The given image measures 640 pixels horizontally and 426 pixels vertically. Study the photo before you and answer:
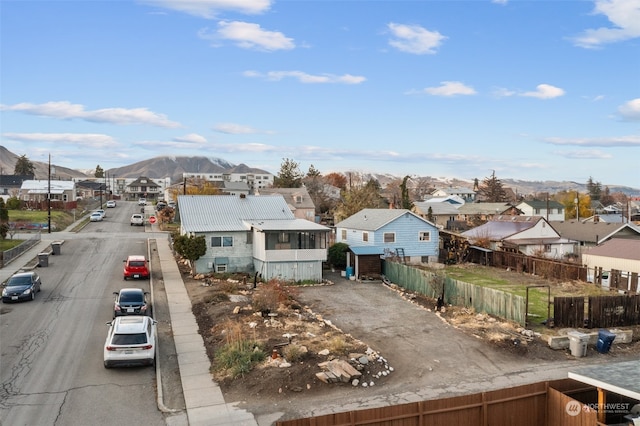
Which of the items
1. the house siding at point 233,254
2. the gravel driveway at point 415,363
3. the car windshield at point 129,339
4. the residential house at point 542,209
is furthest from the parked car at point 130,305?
the residential house at point 542,209

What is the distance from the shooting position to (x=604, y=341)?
2122 centimetres

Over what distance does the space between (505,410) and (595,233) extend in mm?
45947

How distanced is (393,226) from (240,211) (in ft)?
43.5

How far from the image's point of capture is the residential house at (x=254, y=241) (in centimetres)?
3638

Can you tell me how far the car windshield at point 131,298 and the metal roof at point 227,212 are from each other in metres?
12.4

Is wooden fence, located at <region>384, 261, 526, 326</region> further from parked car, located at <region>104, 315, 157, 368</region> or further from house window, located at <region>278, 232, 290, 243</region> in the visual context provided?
parked car, located at <region>104, 315, 157, 368</region>

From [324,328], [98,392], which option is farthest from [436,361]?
[98,392]

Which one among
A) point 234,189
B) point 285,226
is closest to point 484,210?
point 234,189

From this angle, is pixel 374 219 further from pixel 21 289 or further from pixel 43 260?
pixel 21 289

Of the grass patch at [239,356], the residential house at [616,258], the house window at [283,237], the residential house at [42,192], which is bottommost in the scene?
the grass patch at [239,356]

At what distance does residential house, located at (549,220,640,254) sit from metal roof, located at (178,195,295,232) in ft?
100

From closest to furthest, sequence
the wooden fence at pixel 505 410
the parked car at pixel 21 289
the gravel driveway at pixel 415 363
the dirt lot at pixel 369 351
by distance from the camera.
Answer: the wooden fence at pixel 505 410, the gravel driveway at pixel 415 363, the dirt lot at pixel 369 351, the parked car at pixel 21 289

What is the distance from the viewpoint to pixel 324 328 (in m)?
23.6

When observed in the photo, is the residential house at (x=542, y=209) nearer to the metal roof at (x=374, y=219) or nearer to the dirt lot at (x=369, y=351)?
the metal roof at (x=374, y=219)
